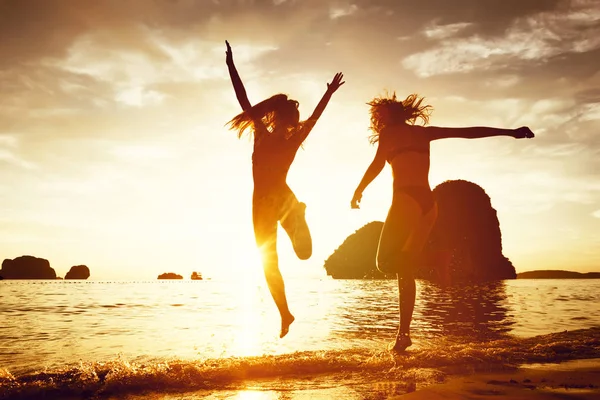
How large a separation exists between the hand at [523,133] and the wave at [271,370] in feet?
9.52

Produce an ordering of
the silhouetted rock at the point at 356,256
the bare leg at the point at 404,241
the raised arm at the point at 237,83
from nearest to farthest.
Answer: the raised arm at the point at 237,83 → the bare leg at the point at 404,241 → the silhouetted rock at the point at 356,256

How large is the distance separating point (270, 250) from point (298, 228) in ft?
1.64

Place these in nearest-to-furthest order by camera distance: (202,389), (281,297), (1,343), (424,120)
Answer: (202,389)
(281,297)
(424,120)
(1,343)

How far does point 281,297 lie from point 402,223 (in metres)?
1.75

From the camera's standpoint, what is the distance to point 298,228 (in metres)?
4.71

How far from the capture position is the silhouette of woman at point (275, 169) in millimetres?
4781

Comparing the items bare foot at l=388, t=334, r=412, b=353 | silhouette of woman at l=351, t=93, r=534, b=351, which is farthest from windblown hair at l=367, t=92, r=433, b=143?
bare foot at l=388, t=334, r=412, b=353

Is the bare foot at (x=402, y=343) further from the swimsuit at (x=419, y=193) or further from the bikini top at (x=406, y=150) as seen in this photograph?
the bikini top at (x=406, y=150)

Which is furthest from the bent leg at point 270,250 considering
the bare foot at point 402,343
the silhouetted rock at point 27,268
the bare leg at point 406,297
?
the silhouetted rock at point 27,268

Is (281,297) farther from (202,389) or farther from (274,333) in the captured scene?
(274,333)

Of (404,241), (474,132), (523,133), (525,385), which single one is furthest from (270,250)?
(523,133)

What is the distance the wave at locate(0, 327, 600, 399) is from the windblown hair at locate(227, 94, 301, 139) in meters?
2.88

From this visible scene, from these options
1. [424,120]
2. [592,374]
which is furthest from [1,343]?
[592,374]

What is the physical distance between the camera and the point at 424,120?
6.24 m
